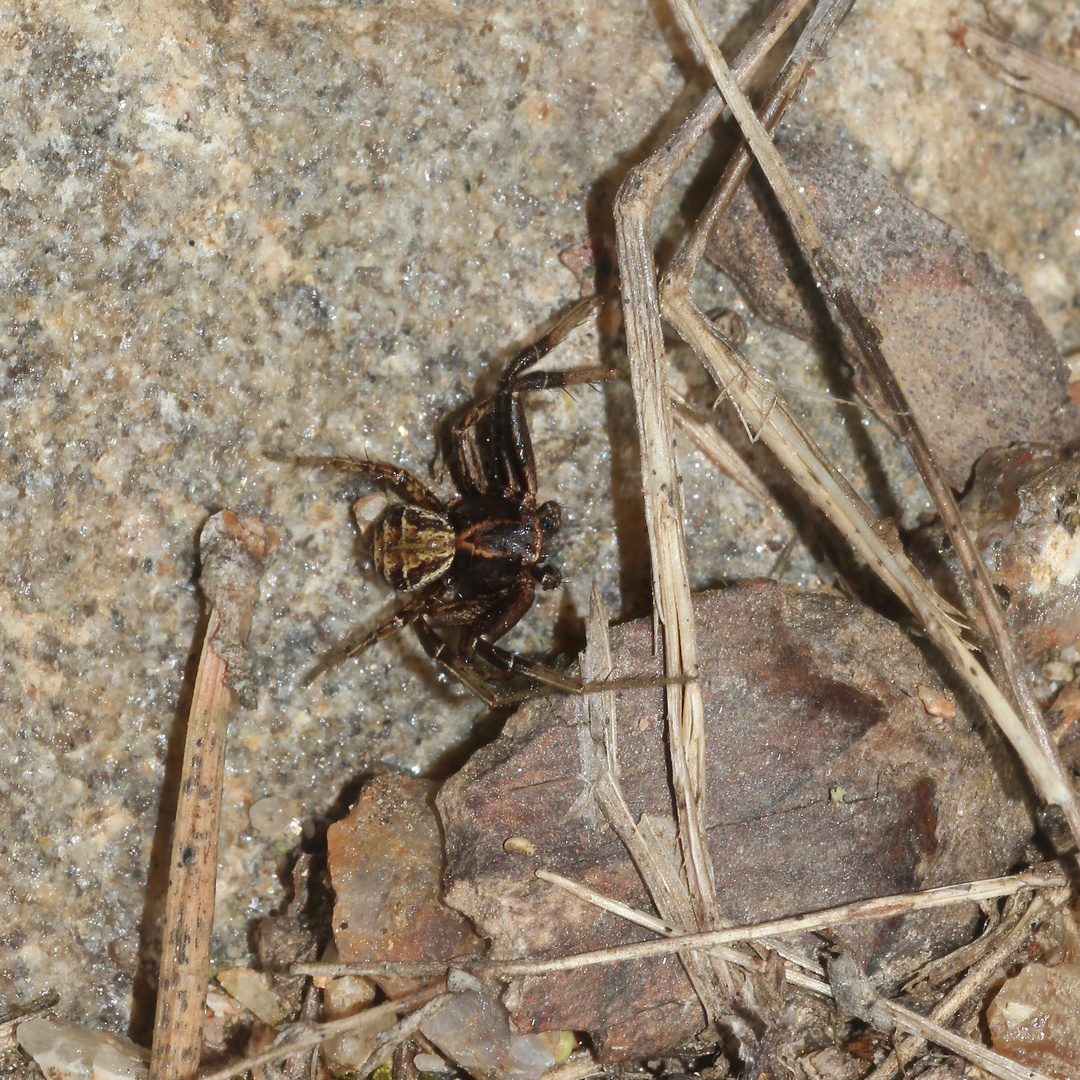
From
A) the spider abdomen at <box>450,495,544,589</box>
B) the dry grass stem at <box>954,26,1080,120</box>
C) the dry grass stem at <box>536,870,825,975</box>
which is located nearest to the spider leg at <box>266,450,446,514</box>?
the spider abdomen at <box>450,495,544,589</box>

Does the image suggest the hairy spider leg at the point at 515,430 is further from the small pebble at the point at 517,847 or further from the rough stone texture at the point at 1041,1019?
the rough stone texture at the point at 1041,1019

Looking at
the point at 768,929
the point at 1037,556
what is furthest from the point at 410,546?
the point at 1037,556

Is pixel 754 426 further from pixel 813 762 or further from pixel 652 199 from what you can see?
pixel 813 762

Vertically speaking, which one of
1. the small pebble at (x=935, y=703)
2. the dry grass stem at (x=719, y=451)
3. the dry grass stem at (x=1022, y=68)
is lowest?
the small pebble at (x=935, y=703)

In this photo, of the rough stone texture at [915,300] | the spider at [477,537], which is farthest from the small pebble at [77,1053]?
the rough stone texture at [915,300]

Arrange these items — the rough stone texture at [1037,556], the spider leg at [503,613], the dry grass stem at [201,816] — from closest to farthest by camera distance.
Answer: the dry grass stem at [201,816]
the rough stone texture at [1037,556]
the spider leg at [503,613]

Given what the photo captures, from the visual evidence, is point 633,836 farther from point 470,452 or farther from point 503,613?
point 470,452
